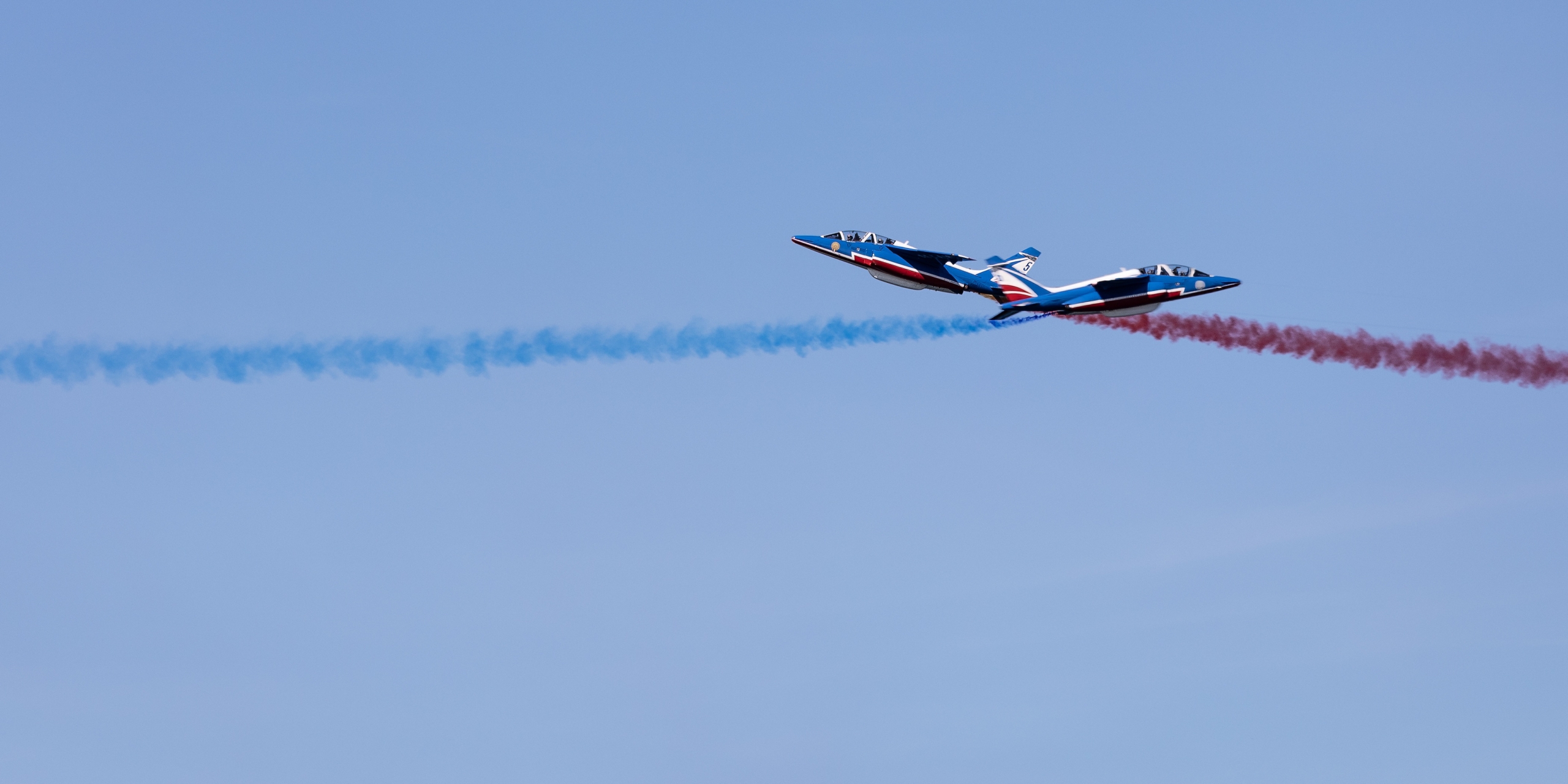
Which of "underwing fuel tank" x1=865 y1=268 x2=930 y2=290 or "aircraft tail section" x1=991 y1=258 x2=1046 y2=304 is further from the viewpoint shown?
"underwing fuel tank" x1=865 y1=268 x2=930 y2=290

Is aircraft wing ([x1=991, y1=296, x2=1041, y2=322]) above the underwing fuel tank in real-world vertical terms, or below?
below

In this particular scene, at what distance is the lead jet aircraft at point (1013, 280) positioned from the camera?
159 m

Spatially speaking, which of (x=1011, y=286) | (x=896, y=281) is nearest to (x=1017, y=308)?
(x=1011, y=286)

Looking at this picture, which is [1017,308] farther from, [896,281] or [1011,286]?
[896,281]

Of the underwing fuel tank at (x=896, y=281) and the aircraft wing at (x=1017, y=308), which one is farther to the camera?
the underwing fuel tank at (x=896, y=281)

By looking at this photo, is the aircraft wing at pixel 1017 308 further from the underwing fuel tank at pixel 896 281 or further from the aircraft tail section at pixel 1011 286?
the underwing fuel tank at pixel 896 281

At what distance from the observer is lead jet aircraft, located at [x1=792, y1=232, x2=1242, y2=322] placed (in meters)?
159

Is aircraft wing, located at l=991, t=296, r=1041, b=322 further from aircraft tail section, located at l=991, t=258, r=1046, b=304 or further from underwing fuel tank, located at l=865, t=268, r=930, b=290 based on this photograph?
underwing fuel tank, located at l=865, t=268, r=930, b=290

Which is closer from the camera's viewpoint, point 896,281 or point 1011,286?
point 1011,286

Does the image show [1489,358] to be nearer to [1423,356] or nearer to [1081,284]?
[1423,356]

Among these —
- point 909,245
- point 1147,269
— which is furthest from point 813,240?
point 1147,269

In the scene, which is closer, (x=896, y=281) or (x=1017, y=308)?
(x=1017, y=308)

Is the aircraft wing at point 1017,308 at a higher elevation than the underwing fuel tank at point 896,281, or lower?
lower

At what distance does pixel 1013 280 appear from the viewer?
16050 cm
